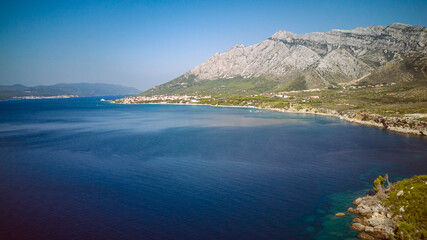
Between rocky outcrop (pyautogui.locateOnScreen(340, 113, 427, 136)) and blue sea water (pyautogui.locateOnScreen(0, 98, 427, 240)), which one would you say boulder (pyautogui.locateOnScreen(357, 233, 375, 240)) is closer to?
blue sea water (pyautogui.locateOnScreen(0, 98, 427, 240))

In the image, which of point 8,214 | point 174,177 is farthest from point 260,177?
point 8,214

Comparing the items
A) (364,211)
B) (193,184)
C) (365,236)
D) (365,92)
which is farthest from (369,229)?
(365,92)

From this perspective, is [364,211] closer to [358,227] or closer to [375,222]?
[375,222]

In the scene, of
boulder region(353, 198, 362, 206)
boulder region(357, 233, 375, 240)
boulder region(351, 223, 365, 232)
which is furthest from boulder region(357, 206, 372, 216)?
boulder region(357, 233, 375, 240)

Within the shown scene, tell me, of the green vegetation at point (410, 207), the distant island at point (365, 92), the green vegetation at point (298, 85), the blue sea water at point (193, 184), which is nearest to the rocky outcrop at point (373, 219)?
the green vegetation at point (410, 207)

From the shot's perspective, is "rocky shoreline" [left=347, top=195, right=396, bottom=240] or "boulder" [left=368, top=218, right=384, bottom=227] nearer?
"rocky shoreline" [left=347, top=195, right=396, bottom=240]

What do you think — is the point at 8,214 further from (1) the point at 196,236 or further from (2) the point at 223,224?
(2) the point at 223,224
